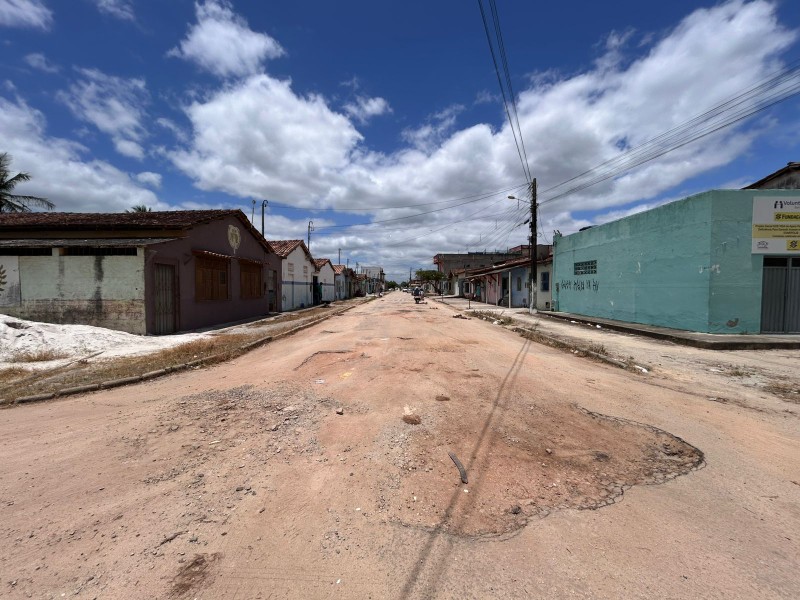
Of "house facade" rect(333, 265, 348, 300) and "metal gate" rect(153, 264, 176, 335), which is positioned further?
"house facade" rect(333, 265, 348, 300)

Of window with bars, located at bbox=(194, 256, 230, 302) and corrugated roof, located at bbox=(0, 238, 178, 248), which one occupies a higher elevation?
corrugated roof, located at bbox=(0, 238, 178, 248)

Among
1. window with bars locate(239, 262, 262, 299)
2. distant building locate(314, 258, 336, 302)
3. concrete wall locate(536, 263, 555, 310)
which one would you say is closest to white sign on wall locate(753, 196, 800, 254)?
concrete wall locate(536, 263, 555, 310)

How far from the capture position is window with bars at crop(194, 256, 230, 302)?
1505cm

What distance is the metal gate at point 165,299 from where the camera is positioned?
42.7 ft

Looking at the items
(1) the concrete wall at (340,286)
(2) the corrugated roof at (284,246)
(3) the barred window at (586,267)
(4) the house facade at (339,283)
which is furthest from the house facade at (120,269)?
(1) the concrete wall at (340,286)

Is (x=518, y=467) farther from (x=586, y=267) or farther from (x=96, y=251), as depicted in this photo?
(x=586, y=267)

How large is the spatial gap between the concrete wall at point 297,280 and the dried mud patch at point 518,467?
77.6 ft

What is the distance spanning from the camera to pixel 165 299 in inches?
527

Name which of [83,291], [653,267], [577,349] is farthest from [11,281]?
[653,267]

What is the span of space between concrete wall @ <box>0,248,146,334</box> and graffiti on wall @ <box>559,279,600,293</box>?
63.4 ft

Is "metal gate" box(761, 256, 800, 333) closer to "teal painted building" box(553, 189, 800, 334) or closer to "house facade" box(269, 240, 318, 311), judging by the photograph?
"teal painted building" box(553, 189, 800, 334)

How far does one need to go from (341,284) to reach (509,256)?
1219 inches

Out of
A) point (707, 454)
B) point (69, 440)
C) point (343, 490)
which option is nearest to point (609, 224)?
point (707, 454)

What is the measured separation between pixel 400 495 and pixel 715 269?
13832 mm
